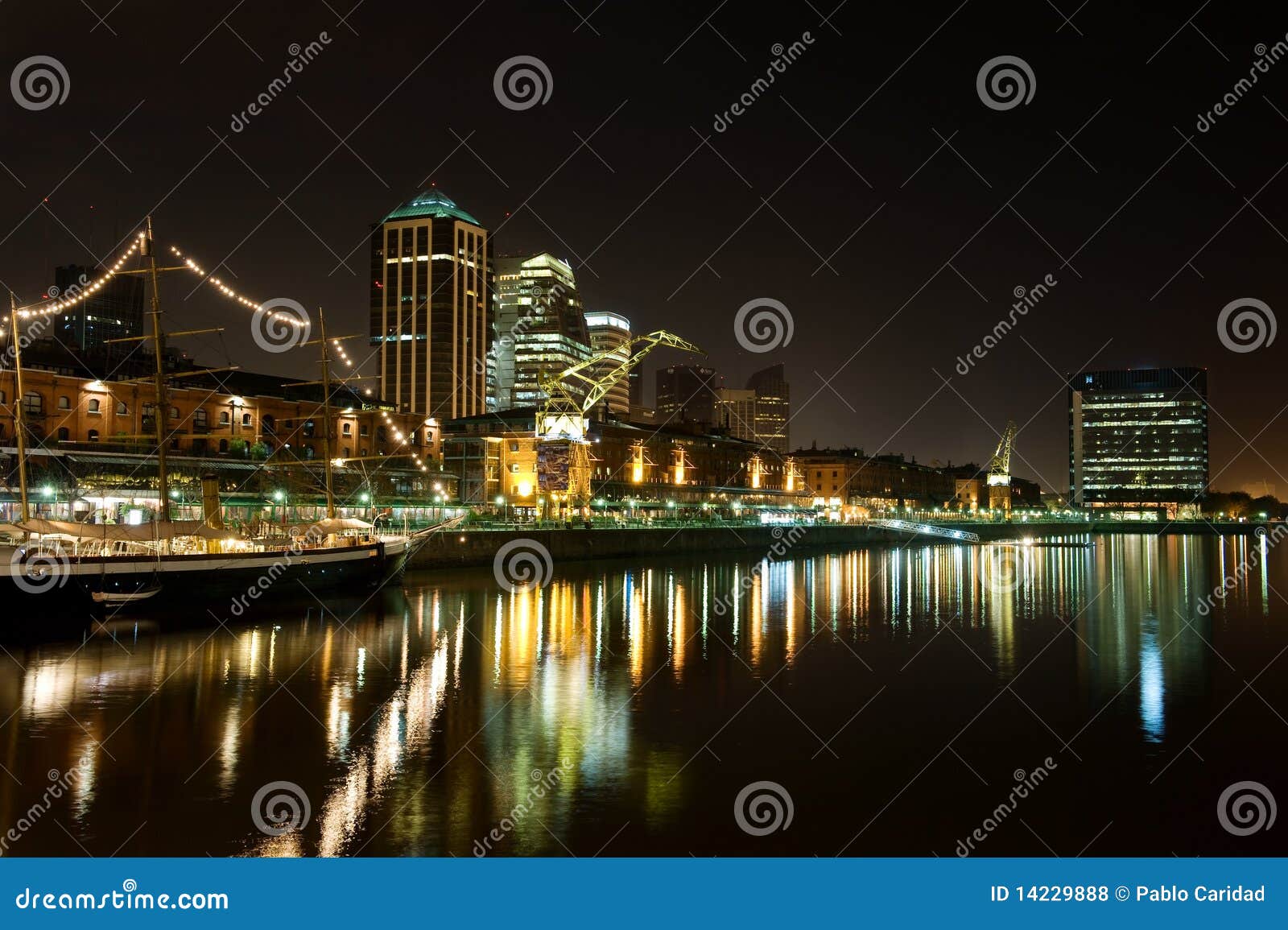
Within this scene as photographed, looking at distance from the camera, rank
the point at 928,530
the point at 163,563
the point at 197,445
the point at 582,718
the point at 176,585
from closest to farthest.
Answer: the point at 582,718
the point at 163,563
the point at 176,585
the point at 197,445
the point at 928,530

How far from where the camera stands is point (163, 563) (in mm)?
29219

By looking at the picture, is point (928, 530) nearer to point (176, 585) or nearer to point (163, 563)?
point (176, 585)

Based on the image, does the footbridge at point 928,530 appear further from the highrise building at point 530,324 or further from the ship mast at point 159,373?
the ship mast at point 159,373

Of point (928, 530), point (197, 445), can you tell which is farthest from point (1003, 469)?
point (197, 445)

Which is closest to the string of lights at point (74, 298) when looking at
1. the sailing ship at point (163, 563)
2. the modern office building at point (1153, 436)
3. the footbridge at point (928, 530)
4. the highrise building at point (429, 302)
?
the sailing ship at point (163, 563)

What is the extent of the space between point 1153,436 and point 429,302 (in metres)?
138

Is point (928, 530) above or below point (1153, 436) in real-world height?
below

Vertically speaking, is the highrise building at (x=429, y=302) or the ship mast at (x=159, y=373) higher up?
the highrise building at (x=429, y=302)

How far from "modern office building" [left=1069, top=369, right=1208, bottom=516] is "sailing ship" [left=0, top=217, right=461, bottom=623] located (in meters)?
181

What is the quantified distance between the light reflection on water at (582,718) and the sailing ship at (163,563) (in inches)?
139

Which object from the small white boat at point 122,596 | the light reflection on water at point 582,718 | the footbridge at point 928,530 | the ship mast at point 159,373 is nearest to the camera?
the light reflection on water at point 582,718

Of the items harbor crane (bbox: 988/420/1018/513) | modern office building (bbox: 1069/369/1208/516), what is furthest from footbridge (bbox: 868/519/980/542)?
modern office building (bbox: 1069/369/1208/516)

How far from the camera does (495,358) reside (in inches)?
6752

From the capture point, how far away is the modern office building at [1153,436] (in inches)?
7436
